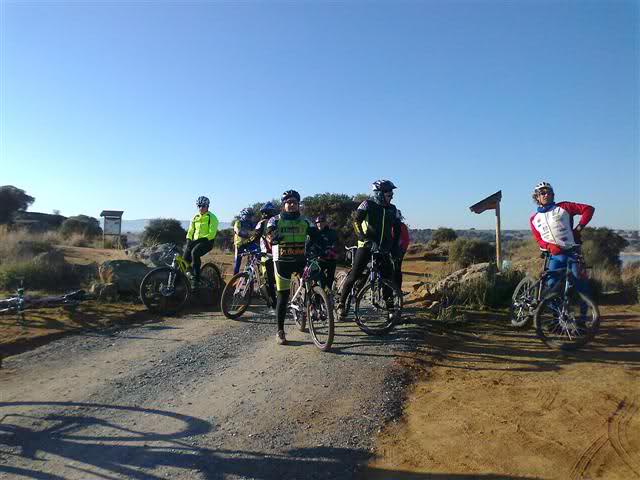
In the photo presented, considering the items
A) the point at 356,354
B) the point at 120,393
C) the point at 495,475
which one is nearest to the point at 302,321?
the point at 356,354

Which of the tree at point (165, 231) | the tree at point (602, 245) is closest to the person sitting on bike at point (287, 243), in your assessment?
the tree at point (602, 245)

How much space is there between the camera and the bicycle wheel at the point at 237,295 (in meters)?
8.84

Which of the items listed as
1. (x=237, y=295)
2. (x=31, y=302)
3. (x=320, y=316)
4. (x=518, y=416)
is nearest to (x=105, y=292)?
(x=31, y=302)

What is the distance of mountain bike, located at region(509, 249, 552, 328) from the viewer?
24.1 ft

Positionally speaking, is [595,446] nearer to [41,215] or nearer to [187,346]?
[187,346]

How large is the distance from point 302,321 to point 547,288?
352 centimetres

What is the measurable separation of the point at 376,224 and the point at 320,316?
1.64 m

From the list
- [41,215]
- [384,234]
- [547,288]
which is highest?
[41,215]

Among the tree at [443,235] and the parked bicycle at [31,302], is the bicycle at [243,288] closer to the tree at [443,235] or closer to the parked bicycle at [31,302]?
the parked bicycle at [31,302]

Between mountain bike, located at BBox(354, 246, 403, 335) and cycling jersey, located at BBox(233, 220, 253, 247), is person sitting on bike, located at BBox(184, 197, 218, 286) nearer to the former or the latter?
cycling jersey, located at BBox(233, 220, 253, 247)

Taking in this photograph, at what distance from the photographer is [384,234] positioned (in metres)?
7.35

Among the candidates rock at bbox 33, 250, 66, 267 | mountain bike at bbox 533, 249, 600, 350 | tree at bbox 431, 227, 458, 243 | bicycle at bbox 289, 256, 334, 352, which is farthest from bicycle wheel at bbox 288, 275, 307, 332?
tree at bbox 431, 227, 458, 243

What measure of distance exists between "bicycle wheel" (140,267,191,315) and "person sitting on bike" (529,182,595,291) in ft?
20.5

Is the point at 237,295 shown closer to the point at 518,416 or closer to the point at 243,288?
the point at 243,288
